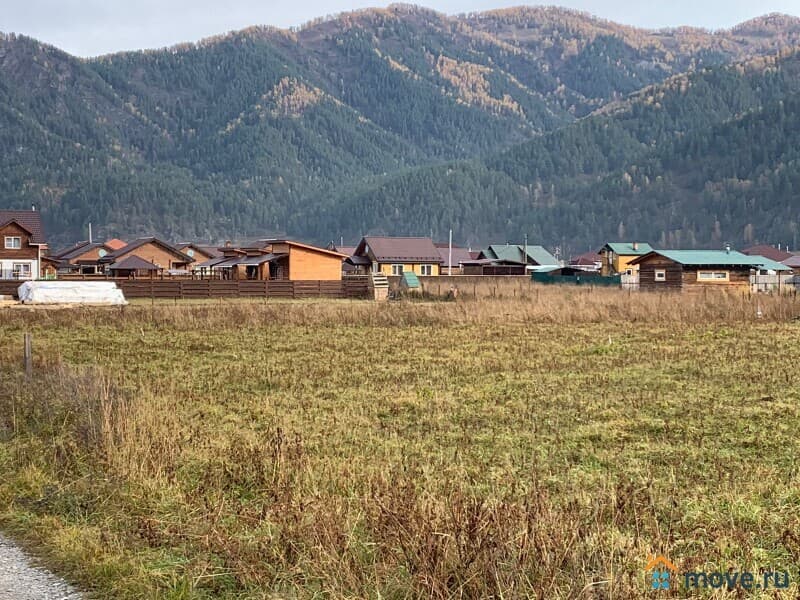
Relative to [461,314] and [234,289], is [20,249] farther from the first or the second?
[461,314]

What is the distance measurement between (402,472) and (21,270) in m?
64.1

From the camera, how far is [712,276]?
205ft

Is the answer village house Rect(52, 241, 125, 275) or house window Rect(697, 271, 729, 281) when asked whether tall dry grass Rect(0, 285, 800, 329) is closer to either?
house window Rect(697, 271, 729, 281)

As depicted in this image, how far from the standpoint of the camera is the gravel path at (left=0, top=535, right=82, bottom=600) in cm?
598

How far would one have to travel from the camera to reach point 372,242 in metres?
90.0

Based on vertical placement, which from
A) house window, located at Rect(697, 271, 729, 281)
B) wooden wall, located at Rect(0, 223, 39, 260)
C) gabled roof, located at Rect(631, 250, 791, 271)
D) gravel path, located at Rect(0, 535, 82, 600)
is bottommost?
gravel path, located at Rect(0, 535, 82, 600)

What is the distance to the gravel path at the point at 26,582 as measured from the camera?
598cm

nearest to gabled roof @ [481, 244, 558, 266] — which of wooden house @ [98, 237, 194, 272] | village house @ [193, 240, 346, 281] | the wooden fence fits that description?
wooden house @ [98, 237, 194, 272]

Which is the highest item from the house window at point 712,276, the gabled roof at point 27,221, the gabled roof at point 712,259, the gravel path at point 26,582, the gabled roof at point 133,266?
the gabled roof at point 27,221

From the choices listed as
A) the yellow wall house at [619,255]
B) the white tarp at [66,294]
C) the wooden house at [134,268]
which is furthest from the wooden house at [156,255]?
the white tarp at [66,294]

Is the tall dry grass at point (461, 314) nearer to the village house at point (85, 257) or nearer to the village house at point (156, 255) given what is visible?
the village house at point (156, 255)

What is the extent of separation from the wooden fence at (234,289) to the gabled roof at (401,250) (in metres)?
29.3

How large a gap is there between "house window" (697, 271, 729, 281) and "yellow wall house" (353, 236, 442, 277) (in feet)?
103

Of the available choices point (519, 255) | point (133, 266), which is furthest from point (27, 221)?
point (519, 255)
